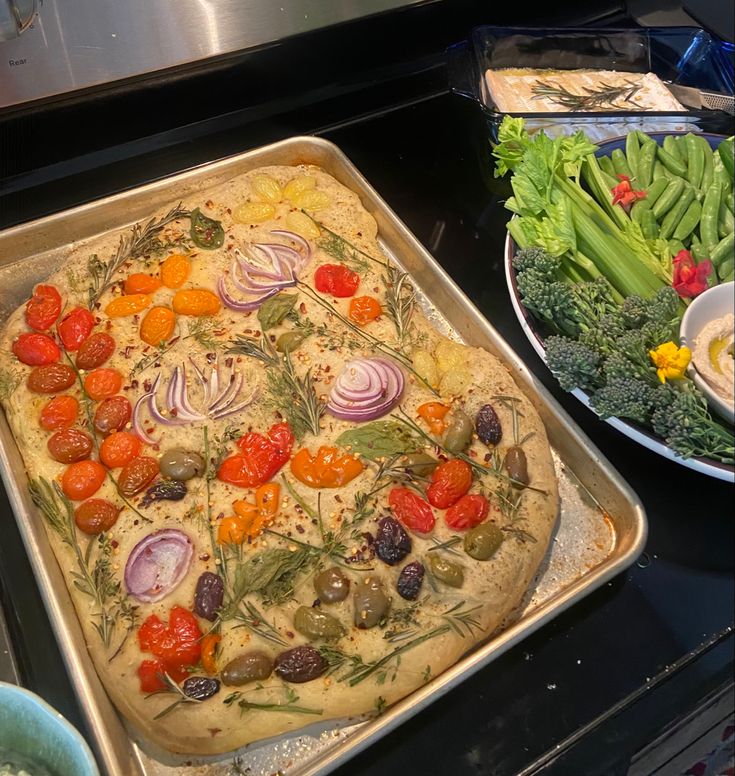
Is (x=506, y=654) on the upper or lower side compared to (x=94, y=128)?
lower

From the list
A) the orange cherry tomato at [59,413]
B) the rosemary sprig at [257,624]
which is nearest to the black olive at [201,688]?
the rosemary sprig at [257,624]

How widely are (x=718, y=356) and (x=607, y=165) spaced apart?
748 millimetres

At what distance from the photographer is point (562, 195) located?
1.91 metres

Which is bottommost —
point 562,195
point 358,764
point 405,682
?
point 358,764

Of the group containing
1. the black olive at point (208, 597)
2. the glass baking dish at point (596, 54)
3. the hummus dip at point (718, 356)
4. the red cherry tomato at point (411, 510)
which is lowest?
the black olive at point (208, 597)

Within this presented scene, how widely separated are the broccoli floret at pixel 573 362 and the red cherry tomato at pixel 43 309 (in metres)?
1.36

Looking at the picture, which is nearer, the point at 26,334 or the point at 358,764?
the point at 358,764

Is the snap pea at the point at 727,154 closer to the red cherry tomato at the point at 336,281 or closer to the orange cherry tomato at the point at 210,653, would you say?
the red cherry tomato at the point at 336,281

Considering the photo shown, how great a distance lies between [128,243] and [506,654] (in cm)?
155

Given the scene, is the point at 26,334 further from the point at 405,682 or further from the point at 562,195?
the point at 562,195

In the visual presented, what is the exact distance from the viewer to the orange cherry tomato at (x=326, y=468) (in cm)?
169

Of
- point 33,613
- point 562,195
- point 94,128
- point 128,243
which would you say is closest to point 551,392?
point 562,195

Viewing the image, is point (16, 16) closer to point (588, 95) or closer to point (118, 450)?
point (118, 450)

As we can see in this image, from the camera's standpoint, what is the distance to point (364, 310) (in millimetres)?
1980
